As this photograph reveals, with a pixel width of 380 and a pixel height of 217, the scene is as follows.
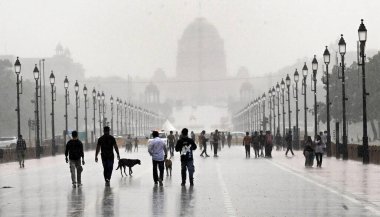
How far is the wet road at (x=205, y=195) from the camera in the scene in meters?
22.7

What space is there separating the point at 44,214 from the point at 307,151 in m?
27.4

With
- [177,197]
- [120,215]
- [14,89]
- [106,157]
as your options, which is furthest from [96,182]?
[14,89]

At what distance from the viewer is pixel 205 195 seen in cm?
2772

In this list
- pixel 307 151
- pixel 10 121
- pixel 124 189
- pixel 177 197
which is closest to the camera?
pixel 177 197

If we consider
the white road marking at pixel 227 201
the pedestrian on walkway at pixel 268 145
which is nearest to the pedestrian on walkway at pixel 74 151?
the white road marking at pixel 227 201

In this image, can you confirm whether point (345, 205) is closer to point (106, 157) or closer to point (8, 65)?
point (106, 157)

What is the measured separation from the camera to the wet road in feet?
74.6

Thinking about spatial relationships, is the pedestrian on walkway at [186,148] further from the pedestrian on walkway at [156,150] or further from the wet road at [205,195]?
the pedestrian on walkway at [156,150]

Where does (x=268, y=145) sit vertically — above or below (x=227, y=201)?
above

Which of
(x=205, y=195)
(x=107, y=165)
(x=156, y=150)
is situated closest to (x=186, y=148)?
(x=156, y=150)

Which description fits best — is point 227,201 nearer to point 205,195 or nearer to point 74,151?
point 205,195

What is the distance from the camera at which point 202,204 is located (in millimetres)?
24500

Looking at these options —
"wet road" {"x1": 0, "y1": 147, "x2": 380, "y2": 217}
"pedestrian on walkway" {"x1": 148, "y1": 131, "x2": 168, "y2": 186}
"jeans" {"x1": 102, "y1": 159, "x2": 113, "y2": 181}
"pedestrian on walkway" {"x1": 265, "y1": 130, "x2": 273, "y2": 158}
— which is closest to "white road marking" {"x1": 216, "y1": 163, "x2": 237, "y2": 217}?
"wet road" {"x1": 0, "y1": 147, "x2": 380, "y2": 217}

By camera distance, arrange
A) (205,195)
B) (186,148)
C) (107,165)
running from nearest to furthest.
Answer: (205,195) < (186,148) < (107,165)
